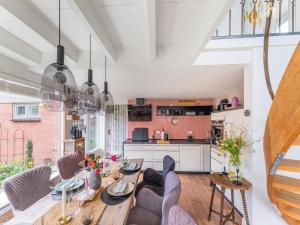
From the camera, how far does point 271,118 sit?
1.42m

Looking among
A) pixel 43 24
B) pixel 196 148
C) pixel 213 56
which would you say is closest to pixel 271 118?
pixel 213 56

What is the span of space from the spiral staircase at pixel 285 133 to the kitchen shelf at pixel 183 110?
3964mm

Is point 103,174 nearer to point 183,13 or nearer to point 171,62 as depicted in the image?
point 171,62

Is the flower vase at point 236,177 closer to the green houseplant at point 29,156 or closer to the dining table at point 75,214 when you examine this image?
the dining table at point 75,214

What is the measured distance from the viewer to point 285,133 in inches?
49.0

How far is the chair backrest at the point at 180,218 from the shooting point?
1.10 m

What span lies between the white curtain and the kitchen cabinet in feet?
3.19

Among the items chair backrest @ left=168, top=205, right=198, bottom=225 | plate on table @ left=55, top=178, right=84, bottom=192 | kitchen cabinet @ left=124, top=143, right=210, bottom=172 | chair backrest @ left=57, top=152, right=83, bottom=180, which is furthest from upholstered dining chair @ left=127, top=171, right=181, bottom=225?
kitchen cabinet @ left=124, top=143, right=210, bottom=172

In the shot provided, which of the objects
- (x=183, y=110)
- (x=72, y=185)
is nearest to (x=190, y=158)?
(x=183, y=110)

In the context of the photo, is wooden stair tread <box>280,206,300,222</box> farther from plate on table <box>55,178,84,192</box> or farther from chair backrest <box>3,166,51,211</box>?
chair backrest <box>3,166,51,211</box>

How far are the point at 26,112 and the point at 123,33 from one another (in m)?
2.63

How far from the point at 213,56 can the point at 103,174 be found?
229 cm

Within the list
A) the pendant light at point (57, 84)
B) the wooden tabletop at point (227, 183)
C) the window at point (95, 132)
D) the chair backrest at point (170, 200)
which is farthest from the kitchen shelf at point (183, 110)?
the pendant light at point (57, 84)

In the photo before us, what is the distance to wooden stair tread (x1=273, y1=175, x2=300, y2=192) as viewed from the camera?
4.96 feet
